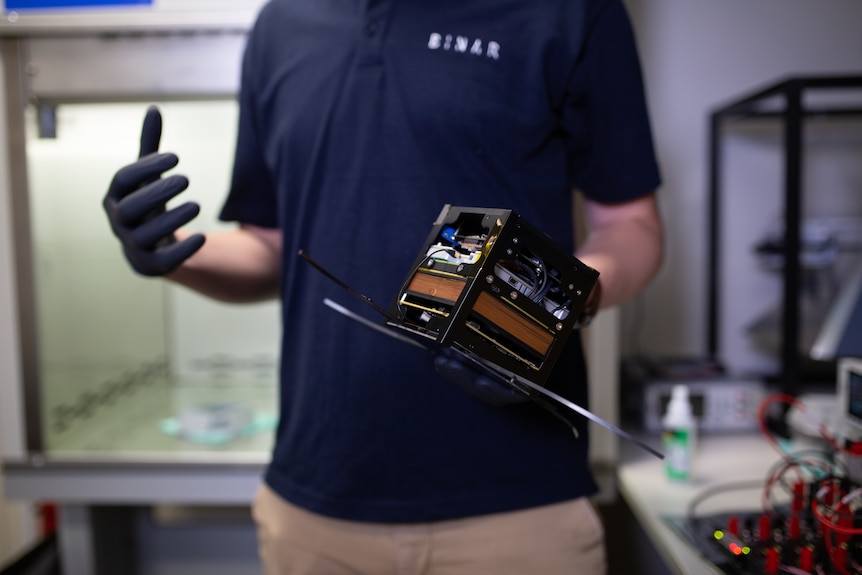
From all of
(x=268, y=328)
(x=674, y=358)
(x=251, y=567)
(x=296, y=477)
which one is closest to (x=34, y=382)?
(x=268, y=328)

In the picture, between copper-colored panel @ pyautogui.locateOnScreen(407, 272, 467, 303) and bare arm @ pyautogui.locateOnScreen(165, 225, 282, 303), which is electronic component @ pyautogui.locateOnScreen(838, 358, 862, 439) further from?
bare arm @ pyautogui.locateOnScreen(165, 225, 282, 303)

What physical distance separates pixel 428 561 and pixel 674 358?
1.11 m

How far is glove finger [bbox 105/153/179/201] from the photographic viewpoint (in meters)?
0.67

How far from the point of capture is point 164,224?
27.5 inches

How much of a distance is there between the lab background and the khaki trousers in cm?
90

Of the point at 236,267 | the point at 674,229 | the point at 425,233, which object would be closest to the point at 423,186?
the point at 425,233

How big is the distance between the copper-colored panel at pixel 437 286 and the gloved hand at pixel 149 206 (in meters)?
0.28

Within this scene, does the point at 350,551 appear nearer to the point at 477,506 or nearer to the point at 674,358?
the point at 477,506

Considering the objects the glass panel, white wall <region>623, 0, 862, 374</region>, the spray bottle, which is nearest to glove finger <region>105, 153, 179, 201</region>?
the glass panel

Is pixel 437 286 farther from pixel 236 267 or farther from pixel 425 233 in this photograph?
pixel 236 267

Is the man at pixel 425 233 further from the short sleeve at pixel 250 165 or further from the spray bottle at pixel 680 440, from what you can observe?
A: the spray bottle at pixel 680 440

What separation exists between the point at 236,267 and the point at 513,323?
0.53 meters

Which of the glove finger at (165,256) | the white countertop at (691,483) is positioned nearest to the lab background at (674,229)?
the white countertop at (691,483)

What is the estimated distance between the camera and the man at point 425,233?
753 mm
